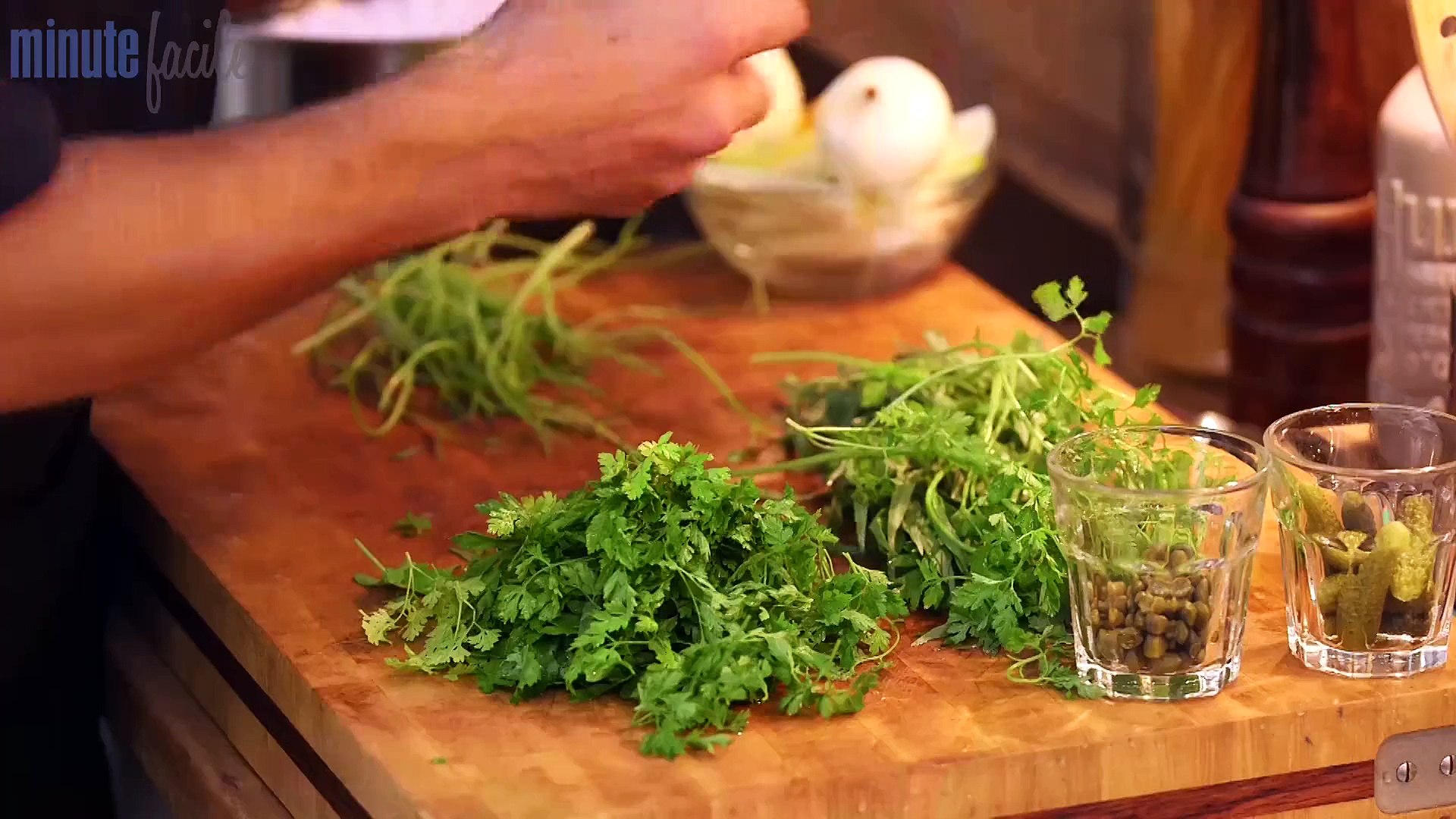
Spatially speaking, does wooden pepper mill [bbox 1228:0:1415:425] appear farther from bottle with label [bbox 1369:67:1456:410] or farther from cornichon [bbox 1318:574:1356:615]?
cornichon [bbox 1318:574:1356:615]

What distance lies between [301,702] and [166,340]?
0.72 feet

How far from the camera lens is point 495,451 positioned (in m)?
1.39

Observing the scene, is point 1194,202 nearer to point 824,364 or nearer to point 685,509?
point 824,364

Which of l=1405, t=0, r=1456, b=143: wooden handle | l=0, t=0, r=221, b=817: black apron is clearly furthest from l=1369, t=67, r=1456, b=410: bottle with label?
l=0, t=0, r=221, b=817: black apron

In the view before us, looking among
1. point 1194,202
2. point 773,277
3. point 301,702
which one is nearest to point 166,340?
point 301,702

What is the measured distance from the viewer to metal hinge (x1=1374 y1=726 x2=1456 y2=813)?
99cm

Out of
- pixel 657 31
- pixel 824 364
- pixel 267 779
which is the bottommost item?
pixel 267 779

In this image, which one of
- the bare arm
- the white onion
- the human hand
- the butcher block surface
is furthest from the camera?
the white onion

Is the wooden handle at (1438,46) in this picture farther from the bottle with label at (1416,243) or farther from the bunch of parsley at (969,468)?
the bunch of parsley at (969,468)

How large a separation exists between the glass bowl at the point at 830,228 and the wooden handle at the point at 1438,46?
565mm

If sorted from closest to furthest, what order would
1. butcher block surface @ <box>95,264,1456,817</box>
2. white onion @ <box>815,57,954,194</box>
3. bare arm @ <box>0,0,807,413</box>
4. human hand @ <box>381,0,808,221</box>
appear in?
butcher block surface @ <box>95,264,1456,817</box>
bare arm @ <box>0,0,807,413</box>
human hand @ <box>381,0,808,221</box>
white onion @ <box>815,57,954,194</box>

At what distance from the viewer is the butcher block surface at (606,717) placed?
92 cm

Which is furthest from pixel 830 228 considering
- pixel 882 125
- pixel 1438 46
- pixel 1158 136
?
pixel 1438 46

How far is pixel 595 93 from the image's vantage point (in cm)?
118
